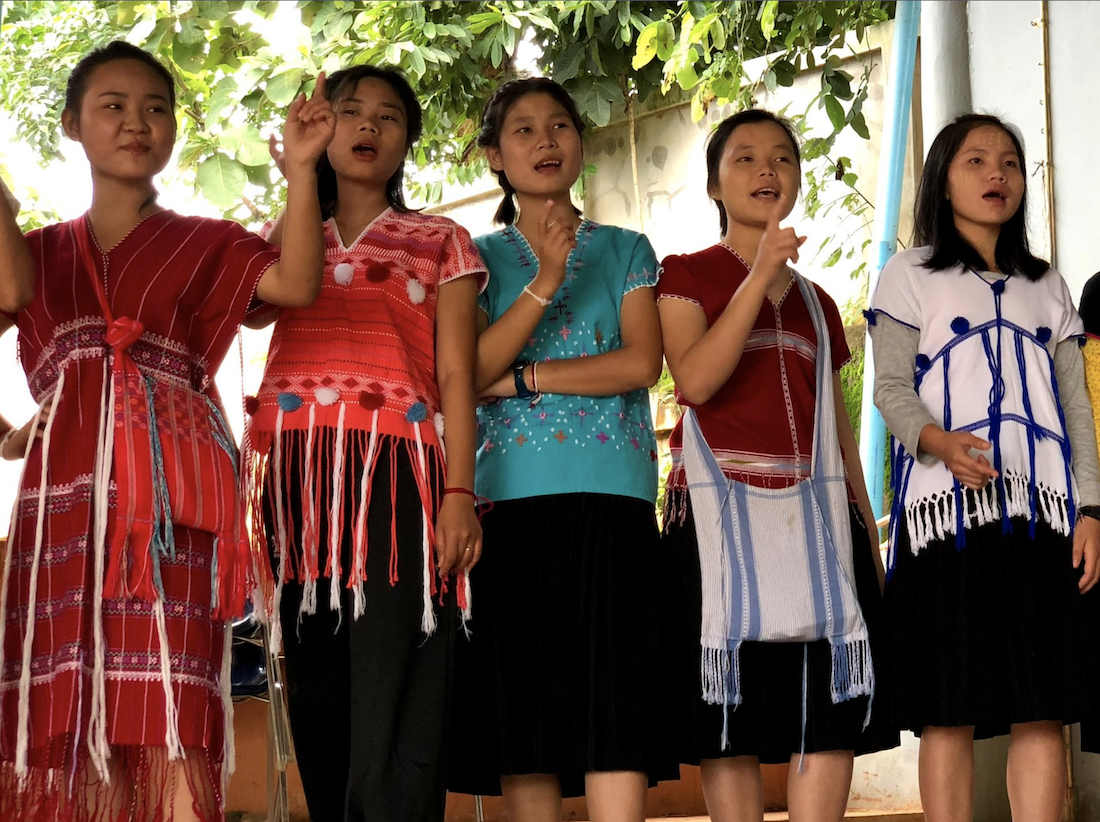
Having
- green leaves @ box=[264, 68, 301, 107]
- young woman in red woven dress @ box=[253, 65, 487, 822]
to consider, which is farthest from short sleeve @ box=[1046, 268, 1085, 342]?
green leaves @ box=[264, 68, 301, 107]

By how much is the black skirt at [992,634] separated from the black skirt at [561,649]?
45 cm

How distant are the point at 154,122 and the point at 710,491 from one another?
1095 millimetres

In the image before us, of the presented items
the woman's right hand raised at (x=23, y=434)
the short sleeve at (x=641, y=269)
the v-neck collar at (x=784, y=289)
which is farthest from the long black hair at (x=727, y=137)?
the woman's right hand raised at (x=23, y=434)

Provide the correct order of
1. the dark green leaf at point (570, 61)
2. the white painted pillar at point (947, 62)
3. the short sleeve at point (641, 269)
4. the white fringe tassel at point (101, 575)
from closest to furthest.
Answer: the white fringe tassel at point (101, 575) < the short sleeve at point (641, 269) < the white painted pillar at point (947, 62) < the dark green leaf at point (570, 61)

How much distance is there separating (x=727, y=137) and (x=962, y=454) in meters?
0.76

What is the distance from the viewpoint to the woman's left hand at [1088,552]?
2.27m

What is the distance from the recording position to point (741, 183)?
2438 millimetres

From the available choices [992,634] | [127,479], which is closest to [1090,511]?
[992,634]

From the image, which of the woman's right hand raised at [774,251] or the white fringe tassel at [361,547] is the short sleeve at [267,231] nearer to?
the white fringe tassel at [361,547]

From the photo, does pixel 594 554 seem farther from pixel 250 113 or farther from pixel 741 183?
pixel 250 113

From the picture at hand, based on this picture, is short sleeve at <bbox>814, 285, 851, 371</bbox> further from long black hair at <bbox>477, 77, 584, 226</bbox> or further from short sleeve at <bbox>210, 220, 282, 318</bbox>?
short sleeve at <bbox>210, 220, 282, 318</bbox>

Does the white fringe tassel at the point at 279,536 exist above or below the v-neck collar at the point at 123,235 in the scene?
below

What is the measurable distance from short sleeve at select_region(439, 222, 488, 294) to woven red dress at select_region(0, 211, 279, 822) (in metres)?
0.35

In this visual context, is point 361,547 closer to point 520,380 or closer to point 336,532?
point 336,532
